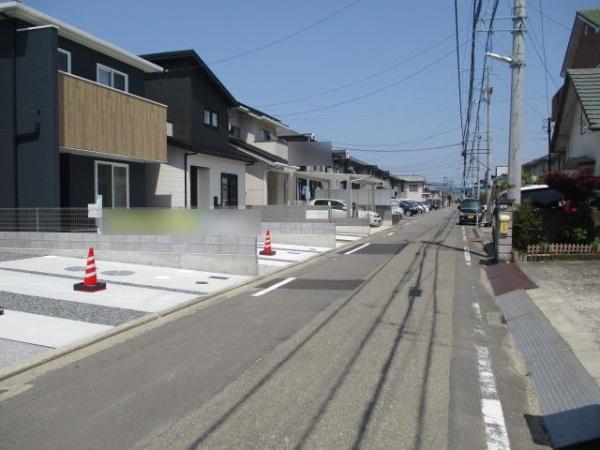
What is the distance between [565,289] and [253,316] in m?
6.12

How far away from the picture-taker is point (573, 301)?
30.5 feet

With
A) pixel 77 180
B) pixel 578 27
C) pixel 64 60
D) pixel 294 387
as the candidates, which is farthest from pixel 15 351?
pixel 578 27

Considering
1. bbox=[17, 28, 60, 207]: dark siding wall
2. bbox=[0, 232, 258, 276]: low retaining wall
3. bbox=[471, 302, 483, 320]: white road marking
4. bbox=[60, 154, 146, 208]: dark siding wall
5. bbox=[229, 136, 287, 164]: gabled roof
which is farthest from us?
bbox=[229, 136, 287, 164]: gabled roof

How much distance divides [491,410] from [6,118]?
577 inches

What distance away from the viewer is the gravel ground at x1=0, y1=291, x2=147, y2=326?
8.25 metres

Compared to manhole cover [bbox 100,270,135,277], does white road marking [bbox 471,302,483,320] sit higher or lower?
lower

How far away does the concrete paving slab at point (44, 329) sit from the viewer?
7043 mm

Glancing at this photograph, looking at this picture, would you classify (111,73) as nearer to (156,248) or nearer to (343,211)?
(156,248)

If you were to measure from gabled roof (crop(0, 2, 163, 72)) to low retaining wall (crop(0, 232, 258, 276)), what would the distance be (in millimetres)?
5721

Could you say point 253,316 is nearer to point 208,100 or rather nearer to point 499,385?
point 499,385

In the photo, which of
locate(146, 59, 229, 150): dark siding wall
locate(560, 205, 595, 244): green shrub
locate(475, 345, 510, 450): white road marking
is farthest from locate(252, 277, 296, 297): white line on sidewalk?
locate(146, 59, 229, 150): dark siding wall

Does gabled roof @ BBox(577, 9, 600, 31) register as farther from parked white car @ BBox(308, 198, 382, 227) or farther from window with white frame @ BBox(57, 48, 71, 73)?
window with white frame @ BBox(57, 48, 71, 73)

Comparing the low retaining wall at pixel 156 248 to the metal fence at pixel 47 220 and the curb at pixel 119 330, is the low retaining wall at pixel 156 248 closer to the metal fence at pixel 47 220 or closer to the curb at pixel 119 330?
the metal fence at pixel 47 220

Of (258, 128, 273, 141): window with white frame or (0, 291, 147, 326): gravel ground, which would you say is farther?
(258, 128, 273, 141): window with white frame
